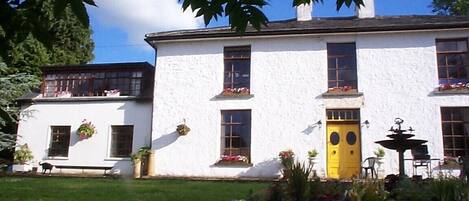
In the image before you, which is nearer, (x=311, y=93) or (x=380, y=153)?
(x=380, y=153)

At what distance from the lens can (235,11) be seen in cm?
278

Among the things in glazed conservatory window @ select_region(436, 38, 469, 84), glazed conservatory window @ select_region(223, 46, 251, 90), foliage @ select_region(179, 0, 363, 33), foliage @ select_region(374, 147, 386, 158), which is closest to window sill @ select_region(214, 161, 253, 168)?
glazed conservatory window @ select_region(223, 46, 251, 90)

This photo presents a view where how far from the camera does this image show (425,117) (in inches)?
723

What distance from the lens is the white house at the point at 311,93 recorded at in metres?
18.5

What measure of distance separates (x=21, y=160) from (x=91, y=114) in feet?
11.0

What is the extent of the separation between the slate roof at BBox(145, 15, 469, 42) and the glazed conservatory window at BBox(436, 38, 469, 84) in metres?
0.70

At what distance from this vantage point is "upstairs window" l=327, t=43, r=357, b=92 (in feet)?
63.7

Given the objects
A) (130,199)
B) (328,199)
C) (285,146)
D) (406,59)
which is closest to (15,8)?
(328,199)

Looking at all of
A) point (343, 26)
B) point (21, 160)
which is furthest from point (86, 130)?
point (343, 26)

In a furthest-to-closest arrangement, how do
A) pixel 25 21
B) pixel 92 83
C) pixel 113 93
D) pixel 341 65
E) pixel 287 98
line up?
pixel 92 83 → pixel 113 93 → pixel 341 65 → pixel 287 98 → pixel 25 21

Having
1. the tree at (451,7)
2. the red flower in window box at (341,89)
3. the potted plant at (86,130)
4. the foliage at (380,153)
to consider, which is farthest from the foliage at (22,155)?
the tree at (451,7)

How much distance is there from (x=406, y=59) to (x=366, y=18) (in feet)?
9.07

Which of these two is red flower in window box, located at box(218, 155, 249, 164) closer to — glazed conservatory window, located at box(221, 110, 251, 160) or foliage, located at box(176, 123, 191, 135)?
glazed conservatory window, located at box(221, 110, 251, 160)

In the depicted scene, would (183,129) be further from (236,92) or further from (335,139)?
(335,139)
